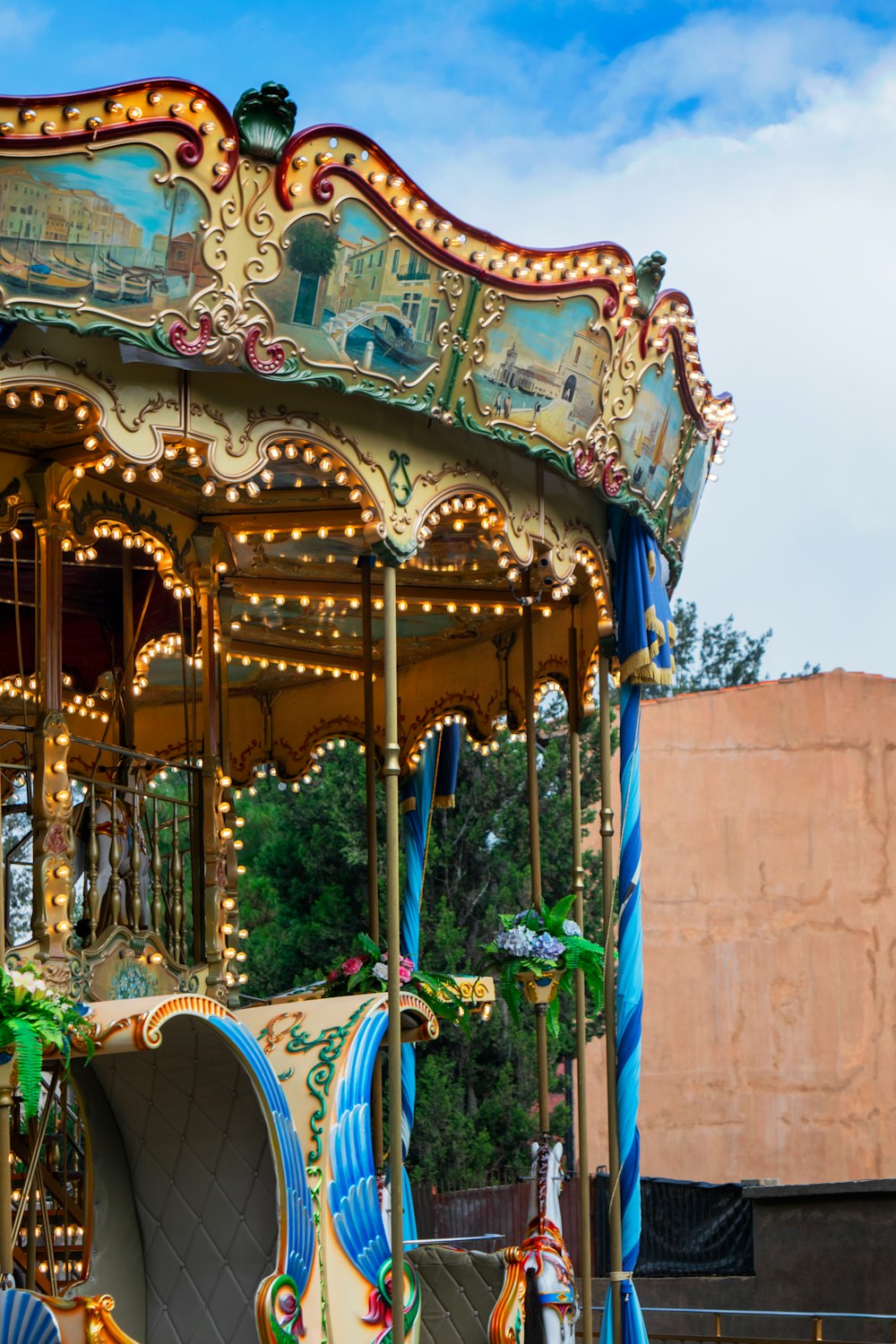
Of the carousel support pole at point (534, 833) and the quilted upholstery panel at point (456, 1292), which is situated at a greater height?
the carousel support pole at point (534, 833)

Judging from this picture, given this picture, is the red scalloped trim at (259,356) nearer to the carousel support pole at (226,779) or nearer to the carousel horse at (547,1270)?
the carousel support pole at (226,779)

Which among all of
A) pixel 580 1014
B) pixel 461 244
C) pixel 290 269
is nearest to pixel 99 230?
pixel 290 269

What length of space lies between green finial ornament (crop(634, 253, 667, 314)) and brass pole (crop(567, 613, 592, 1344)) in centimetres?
283

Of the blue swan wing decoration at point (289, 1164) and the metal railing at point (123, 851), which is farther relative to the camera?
the metal railing at point (123, 851)

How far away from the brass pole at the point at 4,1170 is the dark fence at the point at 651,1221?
8695mm

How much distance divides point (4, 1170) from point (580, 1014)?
3.71 m

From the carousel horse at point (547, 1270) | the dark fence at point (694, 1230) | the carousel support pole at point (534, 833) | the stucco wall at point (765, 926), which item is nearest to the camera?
the carousel horse at point (547, 1270)

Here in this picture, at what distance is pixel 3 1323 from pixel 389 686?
3101 mm

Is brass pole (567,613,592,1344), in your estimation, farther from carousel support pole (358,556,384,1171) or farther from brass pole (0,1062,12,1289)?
brass pole (0,1062,12,1289)

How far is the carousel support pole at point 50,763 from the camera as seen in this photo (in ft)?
27.7

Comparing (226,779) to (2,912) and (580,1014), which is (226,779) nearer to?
(580,1014)

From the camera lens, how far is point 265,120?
7590 mm

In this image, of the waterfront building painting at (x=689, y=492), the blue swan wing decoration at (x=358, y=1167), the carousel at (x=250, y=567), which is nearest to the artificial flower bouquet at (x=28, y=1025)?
the carousel at (x=250, y=567)

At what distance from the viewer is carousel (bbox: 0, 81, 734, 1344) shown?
749cm
